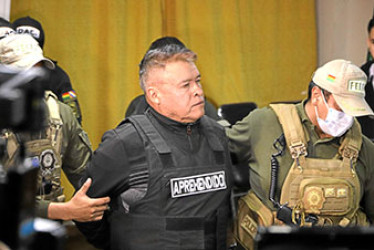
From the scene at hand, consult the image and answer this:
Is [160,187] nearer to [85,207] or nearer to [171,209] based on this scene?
[171,209]

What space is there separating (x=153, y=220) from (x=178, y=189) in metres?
0.15

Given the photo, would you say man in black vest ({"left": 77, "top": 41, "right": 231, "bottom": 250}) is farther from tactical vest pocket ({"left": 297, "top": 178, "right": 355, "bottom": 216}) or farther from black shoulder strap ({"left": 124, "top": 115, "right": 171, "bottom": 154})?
tactical vest pocket ({"left": 297, "top": 178, "right": 355, "bottom": 216})

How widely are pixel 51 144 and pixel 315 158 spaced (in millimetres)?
1195

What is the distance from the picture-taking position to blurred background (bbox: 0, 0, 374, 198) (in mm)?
4855

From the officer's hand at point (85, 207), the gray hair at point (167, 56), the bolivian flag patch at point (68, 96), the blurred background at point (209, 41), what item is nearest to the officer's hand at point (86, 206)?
the officer's hand at point (85, 207)

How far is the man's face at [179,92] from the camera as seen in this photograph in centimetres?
227

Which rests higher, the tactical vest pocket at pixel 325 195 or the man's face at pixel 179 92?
the man's face at pixel 179 92

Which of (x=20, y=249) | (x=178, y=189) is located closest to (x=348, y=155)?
(x=178, y=189)

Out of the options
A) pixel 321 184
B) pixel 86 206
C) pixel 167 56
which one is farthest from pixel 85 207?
pixel 321 184

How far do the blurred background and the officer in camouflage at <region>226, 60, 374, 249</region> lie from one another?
2.58 meters

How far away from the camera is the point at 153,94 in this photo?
2.33 m

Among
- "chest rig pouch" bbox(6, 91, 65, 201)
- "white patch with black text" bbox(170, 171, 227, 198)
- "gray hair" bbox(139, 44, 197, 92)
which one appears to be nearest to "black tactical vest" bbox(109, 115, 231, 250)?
"white patch with black text" bbox(170, 171, 227, 198)

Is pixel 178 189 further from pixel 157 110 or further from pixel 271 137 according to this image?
pixel 271 137

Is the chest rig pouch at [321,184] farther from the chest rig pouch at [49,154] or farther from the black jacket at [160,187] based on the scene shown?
the chest rig pouch at [49,154]
